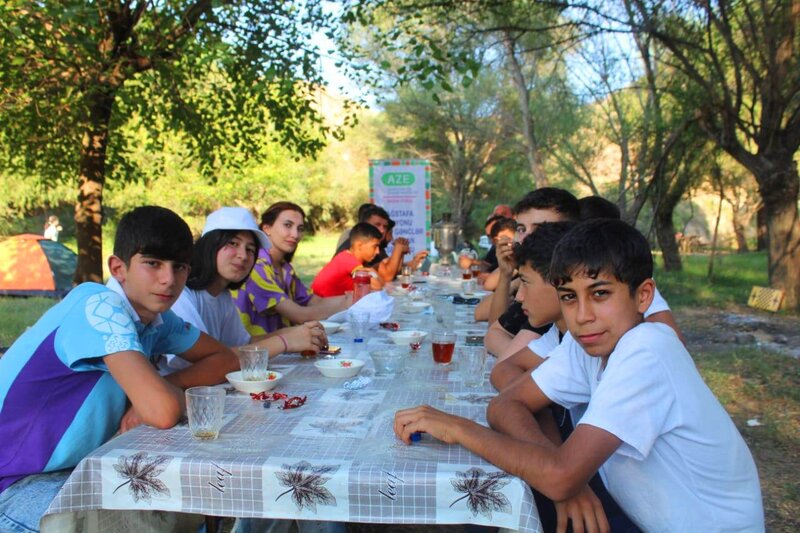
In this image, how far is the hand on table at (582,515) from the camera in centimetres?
151

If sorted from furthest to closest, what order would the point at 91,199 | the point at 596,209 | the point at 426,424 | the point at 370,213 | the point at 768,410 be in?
the point at 91,199
the point at 370,213
the point at 768,410
the point at 596,209
the point at 426,424

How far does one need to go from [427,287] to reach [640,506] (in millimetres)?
4579

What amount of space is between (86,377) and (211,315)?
3.63 feet

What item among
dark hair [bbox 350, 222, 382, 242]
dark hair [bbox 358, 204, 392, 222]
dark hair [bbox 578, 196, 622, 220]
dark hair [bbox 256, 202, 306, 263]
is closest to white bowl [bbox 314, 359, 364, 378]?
dark hair [bbox 578, 196, 622, 220]

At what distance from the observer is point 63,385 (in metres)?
1.92

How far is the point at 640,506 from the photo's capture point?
161 centimetres

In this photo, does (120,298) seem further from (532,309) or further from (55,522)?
(532,309)

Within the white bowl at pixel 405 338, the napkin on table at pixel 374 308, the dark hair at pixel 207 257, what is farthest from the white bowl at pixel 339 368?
the napkin on table at pixel 374 308

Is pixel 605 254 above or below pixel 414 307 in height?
above

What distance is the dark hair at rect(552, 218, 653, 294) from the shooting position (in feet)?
5.28

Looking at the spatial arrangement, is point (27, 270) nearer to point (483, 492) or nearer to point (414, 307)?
point (414, 307)

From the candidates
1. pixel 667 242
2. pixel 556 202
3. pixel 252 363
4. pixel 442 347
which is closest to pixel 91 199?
pixel 556 202

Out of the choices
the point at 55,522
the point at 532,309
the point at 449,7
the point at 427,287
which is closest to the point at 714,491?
the point at 532,309

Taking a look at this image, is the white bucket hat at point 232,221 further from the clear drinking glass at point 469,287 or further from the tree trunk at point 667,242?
the tree trunk at point 667,242
